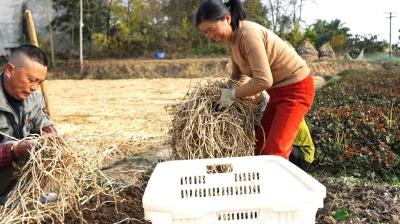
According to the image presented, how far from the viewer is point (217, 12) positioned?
2.79 meters

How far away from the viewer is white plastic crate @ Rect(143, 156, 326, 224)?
143cm

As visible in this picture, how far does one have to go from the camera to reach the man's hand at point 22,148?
2459 mm

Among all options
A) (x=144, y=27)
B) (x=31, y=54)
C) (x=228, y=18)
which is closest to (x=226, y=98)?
(x=228, y=18)

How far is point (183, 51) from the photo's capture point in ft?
73.8

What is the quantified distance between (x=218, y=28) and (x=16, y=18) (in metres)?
21.3

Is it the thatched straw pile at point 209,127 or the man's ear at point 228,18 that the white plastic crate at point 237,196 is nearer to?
the thatched straw pile at point 209,127

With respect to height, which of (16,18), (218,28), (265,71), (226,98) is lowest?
(226,98)

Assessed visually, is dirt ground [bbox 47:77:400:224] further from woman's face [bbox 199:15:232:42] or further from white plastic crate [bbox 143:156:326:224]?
white plastic crate [bbox 143:156:326:224]

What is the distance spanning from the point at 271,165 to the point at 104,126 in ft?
18.5

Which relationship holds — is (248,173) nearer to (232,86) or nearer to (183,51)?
(232,86)

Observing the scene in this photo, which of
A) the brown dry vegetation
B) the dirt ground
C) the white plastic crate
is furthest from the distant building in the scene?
the white plastic crate

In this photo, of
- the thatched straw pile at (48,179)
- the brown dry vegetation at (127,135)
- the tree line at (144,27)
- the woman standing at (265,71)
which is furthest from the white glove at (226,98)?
the tree line at (144,27)

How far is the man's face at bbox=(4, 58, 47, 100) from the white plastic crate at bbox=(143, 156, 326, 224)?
3.37ft

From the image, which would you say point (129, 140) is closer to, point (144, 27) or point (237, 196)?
point (237, 196)
